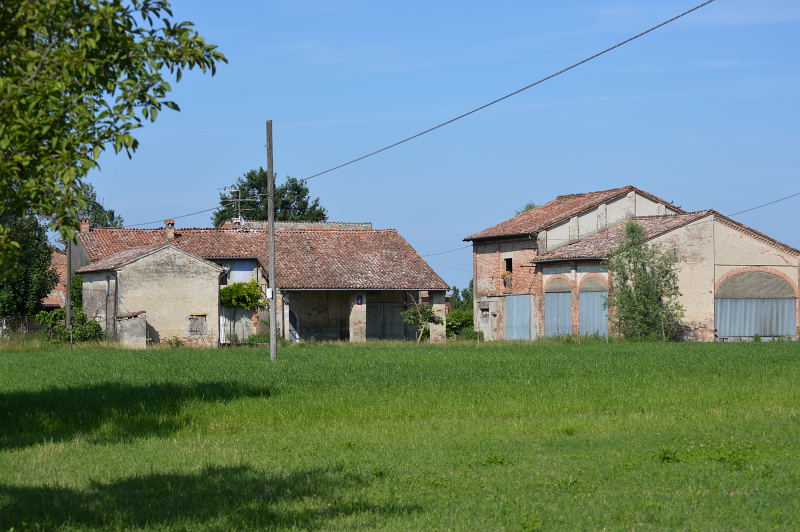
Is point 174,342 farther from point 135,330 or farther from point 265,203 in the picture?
point 265,203

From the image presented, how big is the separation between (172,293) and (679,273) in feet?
78.7

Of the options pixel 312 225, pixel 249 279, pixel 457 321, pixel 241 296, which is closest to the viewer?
pixel 241 296

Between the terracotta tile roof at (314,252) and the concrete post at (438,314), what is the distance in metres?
0.93

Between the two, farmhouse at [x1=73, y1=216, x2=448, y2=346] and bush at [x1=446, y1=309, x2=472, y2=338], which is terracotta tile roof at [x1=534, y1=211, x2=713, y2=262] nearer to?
farmhouse at [x1=73, y1=216, x2=448, y2=346]

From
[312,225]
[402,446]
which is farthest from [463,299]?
[402,446]

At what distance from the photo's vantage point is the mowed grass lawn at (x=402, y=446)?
377 inches

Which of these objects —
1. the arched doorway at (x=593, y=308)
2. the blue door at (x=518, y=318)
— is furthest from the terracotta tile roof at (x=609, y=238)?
the blue door at (x=518, y=318)

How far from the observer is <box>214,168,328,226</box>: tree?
305 feet

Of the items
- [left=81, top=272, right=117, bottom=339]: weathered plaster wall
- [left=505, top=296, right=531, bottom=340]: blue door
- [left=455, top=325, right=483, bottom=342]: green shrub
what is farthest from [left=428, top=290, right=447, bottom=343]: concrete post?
[left=81, top=272, right=117, bottom=339]: weathered plaster wall

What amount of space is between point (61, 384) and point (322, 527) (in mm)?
14703

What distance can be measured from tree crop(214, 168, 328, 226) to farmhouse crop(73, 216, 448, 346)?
115 ft

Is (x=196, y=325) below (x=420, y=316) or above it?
below

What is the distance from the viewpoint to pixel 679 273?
1864 inches

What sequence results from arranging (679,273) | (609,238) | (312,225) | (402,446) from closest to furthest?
(402,446)
(679,273)
(609,238)
(312,225)
